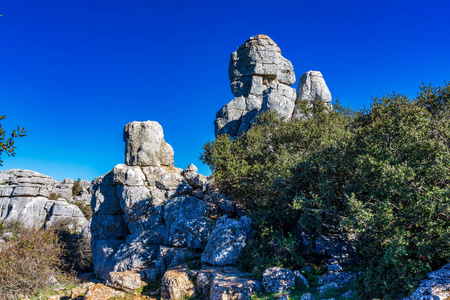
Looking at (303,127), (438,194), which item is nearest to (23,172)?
(303,127)

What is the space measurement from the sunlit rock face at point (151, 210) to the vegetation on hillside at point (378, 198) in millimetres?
3362

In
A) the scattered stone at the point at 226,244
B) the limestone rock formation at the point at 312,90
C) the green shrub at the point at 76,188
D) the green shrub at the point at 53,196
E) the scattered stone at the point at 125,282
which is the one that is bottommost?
the scattered stone at the point at 125,282

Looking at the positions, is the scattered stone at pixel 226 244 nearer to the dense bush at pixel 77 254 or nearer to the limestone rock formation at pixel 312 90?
the dense bush at pixel 77 254

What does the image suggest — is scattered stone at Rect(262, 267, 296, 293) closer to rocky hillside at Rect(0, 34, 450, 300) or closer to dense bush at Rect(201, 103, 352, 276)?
rocky hillside at Rect(0, 34, 450, 300)

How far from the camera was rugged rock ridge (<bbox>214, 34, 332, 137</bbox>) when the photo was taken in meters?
47.5

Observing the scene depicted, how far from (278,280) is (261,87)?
46873mm

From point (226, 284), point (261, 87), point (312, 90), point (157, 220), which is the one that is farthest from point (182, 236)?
point (261, 87)

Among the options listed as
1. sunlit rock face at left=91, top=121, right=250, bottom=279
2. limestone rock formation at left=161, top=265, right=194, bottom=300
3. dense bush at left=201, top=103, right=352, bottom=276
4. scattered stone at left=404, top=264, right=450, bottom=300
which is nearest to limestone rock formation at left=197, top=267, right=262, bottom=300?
limestone rock formation at left=161, top=265, right=194, bottom=300

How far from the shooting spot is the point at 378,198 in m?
13.7

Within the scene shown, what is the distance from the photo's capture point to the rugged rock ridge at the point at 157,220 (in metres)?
19.2

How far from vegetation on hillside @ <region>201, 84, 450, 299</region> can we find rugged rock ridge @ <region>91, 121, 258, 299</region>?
268cm

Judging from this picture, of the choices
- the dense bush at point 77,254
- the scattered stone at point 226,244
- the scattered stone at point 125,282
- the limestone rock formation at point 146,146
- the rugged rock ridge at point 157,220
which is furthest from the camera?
the dense bush at point 77,254

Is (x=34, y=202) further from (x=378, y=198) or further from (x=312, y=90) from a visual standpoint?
(x=378, y=198)

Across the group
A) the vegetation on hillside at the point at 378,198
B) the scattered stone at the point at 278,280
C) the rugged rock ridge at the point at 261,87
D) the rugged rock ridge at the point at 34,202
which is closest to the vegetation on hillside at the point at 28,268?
the vegetation on hillside at the point at 378,198
